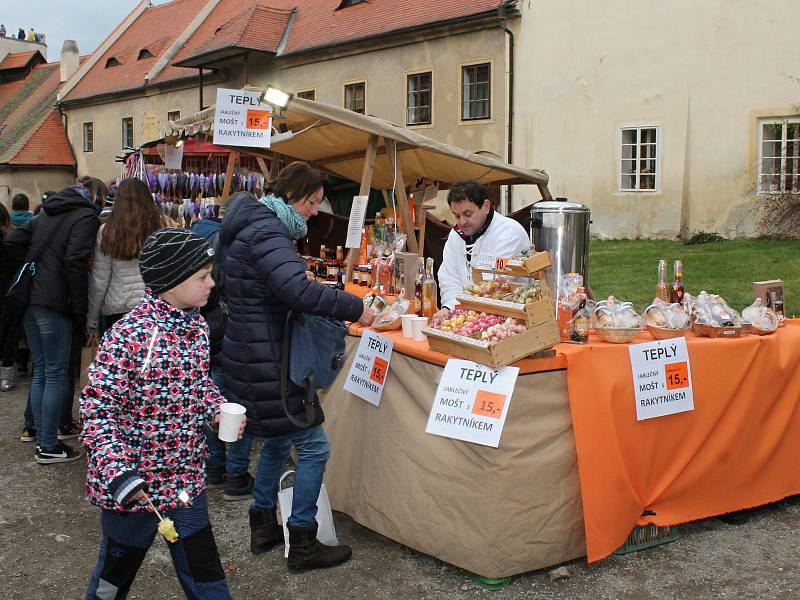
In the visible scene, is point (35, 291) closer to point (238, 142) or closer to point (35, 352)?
point (35, 352)

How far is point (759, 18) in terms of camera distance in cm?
1475

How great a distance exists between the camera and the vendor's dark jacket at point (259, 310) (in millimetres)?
3188

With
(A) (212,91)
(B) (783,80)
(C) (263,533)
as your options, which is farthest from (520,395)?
(A) (212,91)

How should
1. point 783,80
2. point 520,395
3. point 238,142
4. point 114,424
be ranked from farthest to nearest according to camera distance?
1. point 783,80
2. point 238,142
3. point 520,395
4. point 114,424

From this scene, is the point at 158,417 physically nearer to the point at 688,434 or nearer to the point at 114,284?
the point at 688,434

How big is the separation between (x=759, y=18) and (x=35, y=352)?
14.4 meters

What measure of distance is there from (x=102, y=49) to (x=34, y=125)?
14.4 feet

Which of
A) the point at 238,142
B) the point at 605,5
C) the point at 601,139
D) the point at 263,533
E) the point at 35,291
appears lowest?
the point at 263,533

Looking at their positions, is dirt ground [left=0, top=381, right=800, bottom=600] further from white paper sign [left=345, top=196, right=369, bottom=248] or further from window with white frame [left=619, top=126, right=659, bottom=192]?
window with white frame [left=619, top=126, right=659, bottom=192]

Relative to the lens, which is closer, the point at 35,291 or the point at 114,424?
the point at 114,424

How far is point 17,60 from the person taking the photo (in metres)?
41.1

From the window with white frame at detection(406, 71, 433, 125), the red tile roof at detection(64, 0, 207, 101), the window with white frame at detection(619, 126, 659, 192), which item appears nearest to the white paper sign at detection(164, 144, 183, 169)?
the window with white frame at detection(619, 126, 659, 192)

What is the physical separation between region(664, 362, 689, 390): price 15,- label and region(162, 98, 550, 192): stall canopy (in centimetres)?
263

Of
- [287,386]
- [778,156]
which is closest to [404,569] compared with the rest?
[287,386]
